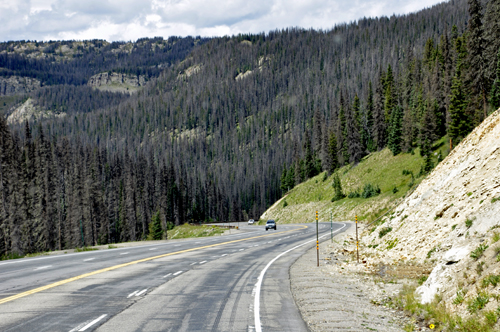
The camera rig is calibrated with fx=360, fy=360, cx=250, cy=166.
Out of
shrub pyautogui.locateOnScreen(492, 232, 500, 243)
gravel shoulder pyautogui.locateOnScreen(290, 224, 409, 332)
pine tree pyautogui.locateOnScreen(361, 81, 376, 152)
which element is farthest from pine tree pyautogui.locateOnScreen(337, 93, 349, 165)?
shrub pyautogui.locateOnScreen(492, 232, 500, 243)

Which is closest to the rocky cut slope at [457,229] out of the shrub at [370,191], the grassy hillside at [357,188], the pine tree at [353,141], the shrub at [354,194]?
the grassy hillside at [357,188]

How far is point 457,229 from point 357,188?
2346 inches

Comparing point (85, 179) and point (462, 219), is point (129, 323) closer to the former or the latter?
point (462, 219)

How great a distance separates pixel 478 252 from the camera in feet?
28.9

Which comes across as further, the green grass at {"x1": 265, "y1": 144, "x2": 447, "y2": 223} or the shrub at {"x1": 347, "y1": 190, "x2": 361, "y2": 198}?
the shrub at {"x1": 347, "y1": 190, "x2": 361, "y2": 198}

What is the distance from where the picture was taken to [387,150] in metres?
76.2

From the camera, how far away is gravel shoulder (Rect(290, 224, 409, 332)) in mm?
8430

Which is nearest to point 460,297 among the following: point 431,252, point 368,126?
point 431,252

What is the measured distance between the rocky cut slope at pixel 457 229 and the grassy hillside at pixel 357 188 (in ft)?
98.1

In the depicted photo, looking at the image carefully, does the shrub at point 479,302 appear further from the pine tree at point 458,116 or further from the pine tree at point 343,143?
the pine tree at point 343,143

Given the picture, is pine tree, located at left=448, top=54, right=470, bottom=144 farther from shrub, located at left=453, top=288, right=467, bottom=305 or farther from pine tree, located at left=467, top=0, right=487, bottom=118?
shrub, located at left=453, top=288, right=467, bottom=305

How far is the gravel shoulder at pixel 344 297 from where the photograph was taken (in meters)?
8.43

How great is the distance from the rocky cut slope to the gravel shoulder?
1301 millimetres

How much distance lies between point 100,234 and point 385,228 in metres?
73.2
